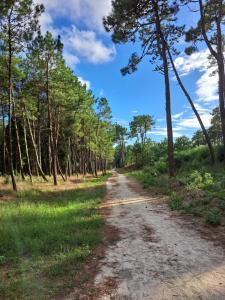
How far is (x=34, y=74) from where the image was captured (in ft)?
87.7

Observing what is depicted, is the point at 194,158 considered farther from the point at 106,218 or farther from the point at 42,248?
the point at 42,248

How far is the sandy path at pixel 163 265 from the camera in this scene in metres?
4.90

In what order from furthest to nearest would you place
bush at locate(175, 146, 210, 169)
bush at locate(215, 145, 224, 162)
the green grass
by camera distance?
1. bush at locate(175, 146, 210, 169)
2. bush at locate(215, 145, 224, 162)
3. the green grass

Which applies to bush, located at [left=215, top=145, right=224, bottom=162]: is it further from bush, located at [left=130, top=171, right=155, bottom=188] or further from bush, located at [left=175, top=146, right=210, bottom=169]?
bush, located at [left=130, top=171, right=155, bottom=188]

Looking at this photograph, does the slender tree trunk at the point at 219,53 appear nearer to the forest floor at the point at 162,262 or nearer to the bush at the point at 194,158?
the bush at the point at 194,158

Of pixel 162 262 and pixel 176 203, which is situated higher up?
pixel 176 203

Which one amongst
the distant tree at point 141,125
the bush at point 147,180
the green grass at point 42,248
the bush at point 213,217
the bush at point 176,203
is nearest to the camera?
the green grass at point 42,248

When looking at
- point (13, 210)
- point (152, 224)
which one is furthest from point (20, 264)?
point (13, 210)

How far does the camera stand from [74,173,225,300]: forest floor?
4.93m

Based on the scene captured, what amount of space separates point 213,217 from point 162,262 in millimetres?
4064

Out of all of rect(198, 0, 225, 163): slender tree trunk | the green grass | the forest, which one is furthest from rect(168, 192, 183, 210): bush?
rect(198, 0, 225, 163): slender tree trunk

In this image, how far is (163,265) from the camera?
19.9 ft

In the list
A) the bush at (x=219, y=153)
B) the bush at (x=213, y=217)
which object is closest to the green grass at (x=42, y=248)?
the bush at (x=213, y=217)

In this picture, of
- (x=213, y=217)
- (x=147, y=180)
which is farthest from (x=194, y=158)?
(x=213, y=217)
